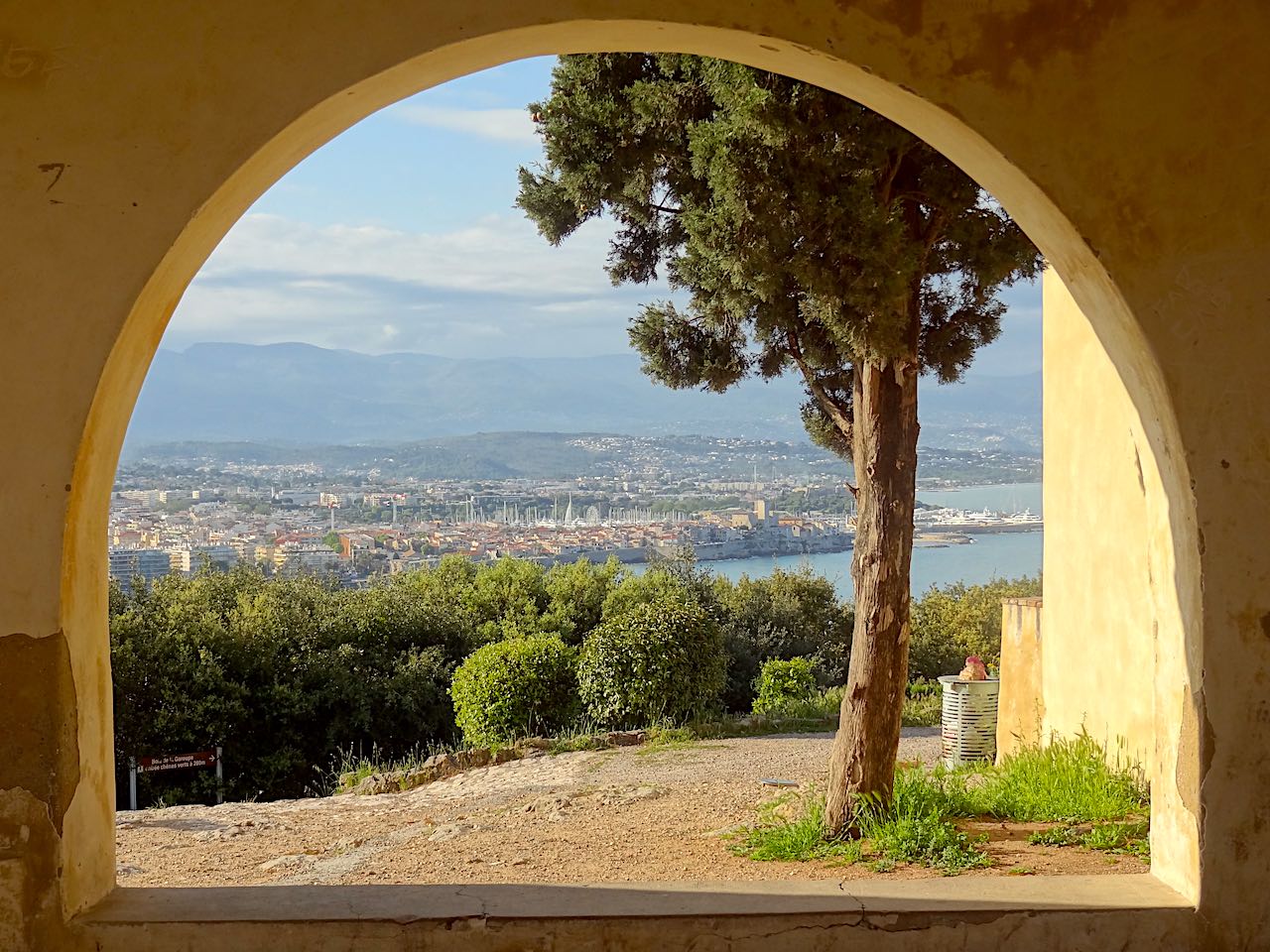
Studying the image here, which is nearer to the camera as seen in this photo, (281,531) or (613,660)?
(613,660)

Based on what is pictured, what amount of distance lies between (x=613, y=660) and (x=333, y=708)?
4104 mm

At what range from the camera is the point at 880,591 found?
Answer: 17.7ft

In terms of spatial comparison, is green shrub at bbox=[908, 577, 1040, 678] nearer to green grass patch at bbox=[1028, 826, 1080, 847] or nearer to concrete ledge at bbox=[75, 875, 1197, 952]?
green grass patch at bbox=[1028, 826, 1080, 847]

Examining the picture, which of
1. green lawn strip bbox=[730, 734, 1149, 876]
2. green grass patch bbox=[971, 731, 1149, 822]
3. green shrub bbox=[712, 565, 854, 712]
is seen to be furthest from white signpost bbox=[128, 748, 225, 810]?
green grass patch bbox=[971, 731, 1149, 822]

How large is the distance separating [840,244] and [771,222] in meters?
0.34

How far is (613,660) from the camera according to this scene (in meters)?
10.7

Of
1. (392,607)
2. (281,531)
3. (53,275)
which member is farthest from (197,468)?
(53,275)

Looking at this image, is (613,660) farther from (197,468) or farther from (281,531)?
(197,468)

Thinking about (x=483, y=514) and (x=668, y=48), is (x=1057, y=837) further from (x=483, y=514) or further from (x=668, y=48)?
(x=483, y=514)

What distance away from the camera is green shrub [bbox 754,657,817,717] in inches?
476

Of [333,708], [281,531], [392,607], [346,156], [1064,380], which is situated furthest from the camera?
[346,156]

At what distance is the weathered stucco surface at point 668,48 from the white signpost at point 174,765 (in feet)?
27.7

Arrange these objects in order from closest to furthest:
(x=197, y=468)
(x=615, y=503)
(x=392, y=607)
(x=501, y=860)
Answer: (x=501, y=860), (x=392, y=607), (x=615, y=503), (x=197, y=468)

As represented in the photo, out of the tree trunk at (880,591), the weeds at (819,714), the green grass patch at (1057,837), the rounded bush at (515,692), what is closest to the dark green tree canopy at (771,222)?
the tree trunk at (880,591)
